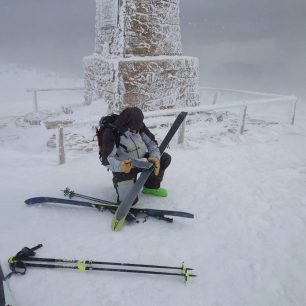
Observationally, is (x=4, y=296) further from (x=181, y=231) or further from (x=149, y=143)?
(x=149, y=143)

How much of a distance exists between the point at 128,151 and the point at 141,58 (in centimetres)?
402

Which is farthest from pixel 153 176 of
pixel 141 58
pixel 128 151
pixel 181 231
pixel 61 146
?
pixel 141 58

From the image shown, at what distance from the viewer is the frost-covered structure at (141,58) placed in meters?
6.84

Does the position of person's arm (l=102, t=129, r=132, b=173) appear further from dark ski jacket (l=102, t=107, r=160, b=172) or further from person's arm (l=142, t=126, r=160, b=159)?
person's arm (l=142, t=126, r=160, b=159)

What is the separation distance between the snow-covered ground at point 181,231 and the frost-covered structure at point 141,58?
186cm

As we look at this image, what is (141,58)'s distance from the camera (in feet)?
22.9

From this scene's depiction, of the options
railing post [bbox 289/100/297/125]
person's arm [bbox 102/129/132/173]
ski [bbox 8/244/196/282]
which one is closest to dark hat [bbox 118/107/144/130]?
person's arm [bbox 102/129/132/173]

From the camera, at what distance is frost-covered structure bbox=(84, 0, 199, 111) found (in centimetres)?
684

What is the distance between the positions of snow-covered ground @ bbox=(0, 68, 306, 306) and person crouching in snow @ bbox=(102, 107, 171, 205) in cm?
40

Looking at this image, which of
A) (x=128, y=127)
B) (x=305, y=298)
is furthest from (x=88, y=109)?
(x=305, y=298)

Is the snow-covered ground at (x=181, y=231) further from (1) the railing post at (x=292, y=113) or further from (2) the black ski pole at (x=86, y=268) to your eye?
(1) the railing post at (x=292, y=113)

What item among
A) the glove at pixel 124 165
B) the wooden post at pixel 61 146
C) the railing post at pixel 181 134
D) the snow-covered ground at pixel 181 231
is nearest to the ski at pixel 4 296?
the snow-covered ground at pixel 181 231

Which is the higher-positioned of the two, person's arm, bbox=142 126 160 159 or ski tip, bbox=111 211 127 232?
person's arm, bbox=142 126 160 159

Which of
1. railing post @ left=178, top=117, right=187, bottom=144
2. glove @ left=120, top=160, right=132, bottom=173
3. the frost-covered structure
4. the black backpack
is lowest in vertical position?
railing post @ left=178, top=117, right=187, bottom=144
